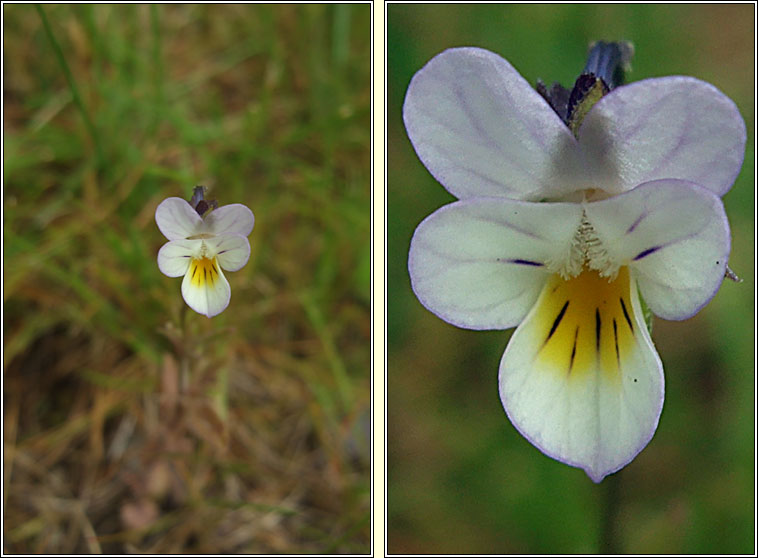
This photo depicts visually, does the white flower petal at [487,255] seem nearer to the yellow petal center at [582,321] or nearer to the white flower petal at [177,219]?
the yellow petal center at [582,321]

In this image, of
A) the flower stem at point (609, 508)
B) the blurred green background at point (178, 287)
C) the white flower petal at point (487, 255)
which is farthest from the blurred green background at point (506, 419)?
the white flower petal at point (487, 255)

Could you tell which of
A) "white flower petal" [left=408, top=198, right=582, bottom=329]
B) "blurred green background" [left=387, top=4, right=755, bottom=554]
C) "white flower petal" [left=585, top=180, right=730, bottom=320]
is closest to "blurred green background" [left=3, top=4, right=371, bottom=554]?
"blurred green background" [left=387, top=4, right=755, bottom=554]

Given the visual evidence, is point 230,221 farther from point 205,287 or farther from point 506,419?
point 506,419

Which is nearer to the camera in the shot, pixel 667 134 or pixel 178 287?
pixel 667 134

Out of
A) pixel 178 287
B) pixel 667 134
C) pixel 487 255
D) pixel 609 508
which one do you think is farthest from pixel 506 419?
pixel 667 134

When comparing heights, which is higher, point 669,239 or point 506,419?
point 669,239

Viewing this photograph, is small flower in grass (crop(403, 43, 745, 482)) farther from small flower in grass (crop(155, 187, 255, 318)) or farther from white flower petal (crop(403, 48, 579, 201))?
small flower in grass (crop(155, 187, 255, 318))
